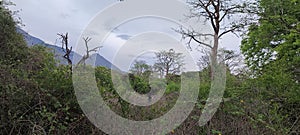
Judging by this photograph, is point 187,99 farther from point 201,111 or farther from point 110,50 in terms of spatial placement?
point 110,50

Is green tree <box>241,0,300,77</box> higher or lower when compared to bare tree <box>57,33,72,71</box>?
higher

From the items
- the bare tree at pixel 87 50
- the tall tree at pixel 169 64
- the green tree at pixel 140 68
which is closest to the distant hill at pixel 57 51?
the bare tree at pixel 87 50

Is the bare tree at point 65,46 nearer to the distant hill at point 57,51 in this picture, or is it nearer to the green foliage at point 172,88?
the distant hill at point 57,51

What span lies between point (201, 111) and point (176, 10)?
159 centimetres

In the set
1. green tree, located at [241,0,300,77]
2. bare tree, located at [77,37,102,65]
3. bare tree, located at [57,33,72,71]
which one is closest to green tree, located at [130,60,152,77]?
bare tree, located at [77,37,102,65]

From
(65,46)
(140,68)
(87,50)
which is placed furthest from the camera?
(65,46)

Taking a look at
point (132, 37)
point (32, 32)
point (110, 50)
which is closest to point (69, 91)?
point (110, 50)

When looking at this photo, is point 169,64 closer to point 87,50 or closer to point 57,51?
point 57,51

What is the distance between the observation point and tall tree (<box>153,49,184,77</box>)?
22.0ft

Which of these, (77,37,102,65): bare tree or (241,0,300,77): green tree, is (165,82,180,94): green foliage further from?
(241,0,300,77): green tree

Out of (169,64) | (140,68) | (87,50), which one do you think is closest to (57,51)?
(87,50)

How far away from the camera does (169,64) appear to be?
7.70m

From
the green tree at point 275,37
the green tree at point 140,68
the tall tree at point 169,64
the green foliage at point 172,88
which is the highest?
the green tree at point 275,37

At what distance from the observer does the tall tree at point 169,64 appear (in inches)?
264
